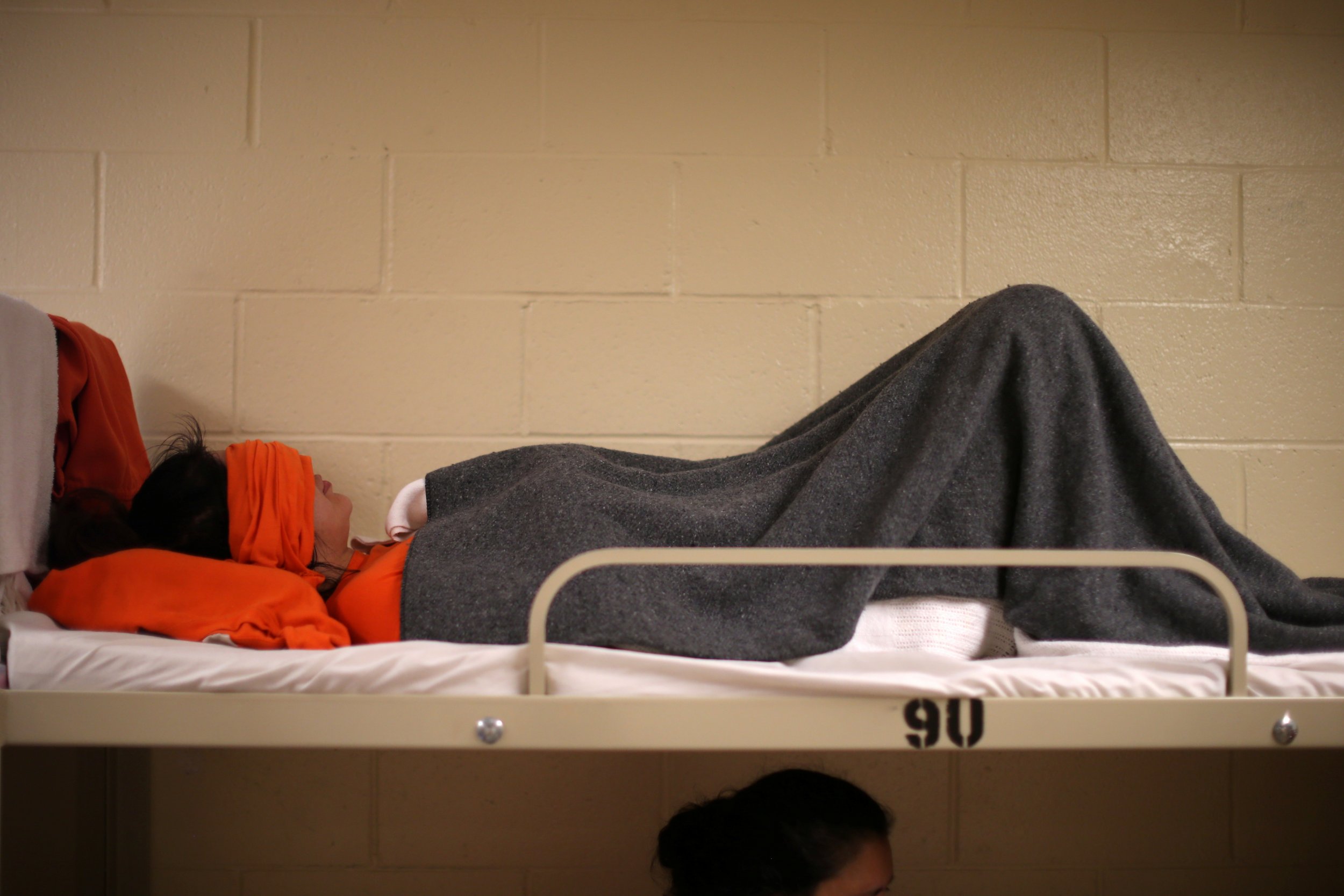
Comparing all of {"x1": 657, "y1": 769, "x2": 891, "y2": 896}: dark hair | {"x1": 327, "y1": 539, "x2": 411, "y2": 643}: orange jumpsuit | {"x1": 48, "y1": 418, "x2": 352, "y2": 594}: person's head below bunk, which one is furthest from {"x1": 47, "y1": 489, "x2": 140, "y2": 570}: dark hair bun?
{"x1": 657, "y1": 769, "x2": 891, "y2": 896}: dark hair

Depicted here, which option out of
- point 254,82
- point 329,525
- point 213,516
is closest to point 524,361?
point 329,525

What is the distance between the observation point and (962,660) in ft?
2.73

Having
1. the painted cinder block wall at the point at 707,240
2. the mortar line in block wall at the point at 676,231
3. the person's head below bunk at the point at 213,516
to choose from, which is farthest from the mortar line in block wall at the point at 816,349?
the person's head below bunk at the point at 213,516

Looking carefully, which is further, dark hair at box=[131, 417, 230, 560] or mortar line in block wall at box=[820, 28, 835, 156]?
mortar line in block wall at box=[820, 28, 835, 156]

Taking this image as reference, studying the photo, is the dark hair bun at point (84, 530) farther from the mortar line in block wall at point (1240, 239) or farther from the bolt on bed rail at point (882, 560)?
the mortar line in block wall at point (1240, 239)

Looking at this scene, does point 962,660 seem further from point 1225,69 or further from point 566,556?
point 1225,69

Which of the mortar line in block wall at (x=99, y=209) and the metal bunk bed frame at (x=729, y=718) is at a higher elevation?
the mortar line in block wall at (x=99, y=209)

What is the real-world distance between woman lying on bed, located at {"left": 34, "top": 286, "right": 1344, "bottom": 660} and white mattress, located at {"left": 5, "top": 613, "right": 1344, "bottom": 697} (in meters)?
0.05

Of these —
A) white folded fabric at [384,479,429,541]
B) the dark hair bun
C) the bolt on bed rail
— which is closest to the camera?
the bolt on bed rail

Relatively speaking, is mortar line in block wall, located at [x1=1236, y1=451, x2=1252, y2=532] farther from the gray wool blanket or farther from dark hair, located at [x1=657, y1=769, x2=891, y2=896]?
dark hair, located at [x1=657, y1=769, x2=891, y2=896]

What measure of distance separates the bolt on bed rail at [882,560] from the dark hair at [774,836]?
1.30ft

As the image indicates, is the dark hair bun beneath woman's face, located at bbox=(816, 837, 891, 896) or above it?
above

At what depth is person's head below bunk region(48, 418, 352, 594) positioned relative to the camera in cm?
100

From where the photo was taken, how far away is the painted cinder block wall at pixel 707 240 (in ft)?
4.39
